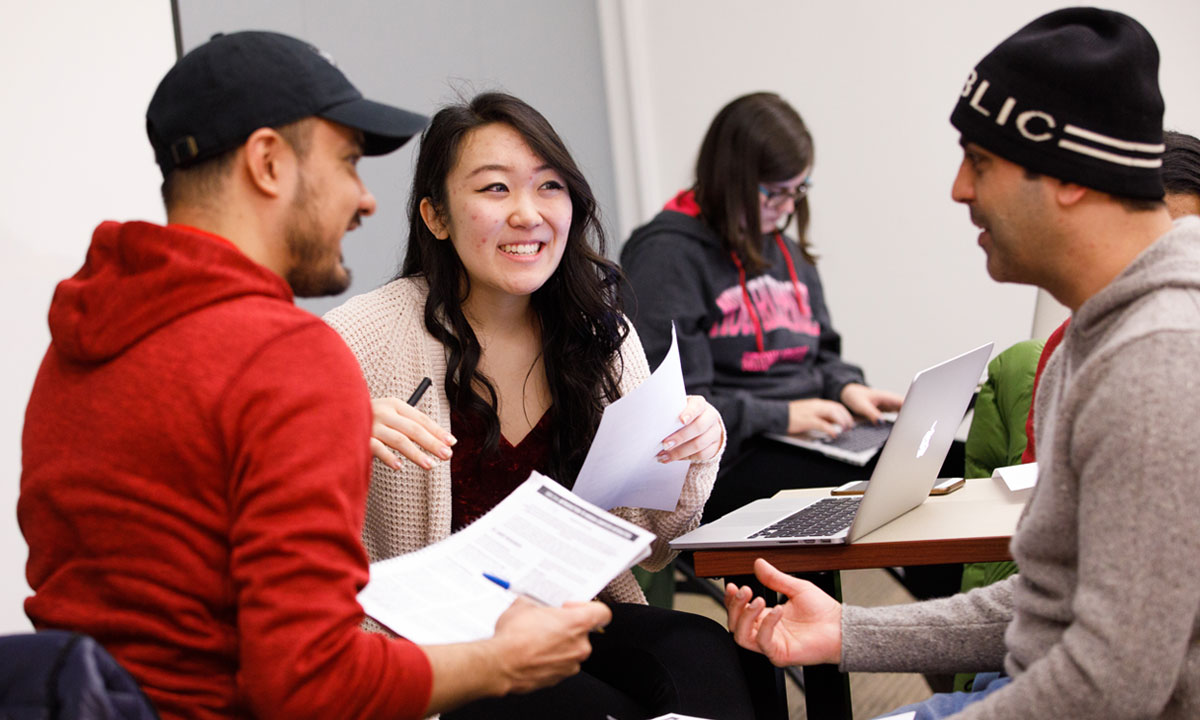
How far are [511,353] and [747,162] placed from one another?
1.18 metres

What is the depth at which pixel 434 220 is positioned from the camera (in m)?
1.75

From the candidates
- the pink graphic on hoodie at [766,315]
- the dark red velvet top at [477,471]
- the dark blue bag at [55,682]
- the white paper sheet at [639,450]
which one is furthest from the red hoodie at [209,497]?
the pink graphic on hoodie at [766,315]

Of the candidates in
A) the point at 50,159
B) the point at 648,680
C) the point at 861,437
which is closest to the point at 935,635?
the point at 648,680

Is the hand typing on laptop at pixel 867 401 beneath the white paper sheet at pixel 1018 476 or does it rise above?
beneath

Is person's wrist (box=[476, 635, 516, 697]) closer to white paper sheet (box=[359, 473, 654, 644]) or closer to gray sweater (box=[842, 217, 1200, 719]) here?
white paper sheet (box=[359, 473, 654, 644])

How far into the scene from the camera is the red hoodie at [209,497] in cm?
83

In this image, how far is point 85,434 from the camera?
875 mm

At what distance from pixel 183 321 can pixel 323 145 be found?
221 millimetres

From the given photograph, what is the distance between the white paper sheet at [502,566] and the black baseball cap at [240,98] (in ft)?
1.49

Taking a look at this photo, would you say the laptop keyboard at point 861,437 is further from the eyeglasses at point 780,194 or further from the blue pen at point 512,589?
the blue pen at point 512,589

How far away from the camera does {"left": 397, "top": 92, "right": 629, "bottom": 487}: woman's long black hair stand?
66.1 inches

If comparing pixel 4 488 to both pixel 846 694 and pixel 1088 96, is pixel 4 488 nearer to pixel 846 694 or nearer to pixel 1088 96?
pixel 846 694

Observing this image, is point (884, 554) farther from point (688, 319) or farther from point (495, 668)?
point (688, 319)

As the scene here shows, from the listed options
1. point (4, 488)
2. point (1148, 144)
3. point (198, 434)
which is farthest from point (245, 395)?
point (4, 488)
